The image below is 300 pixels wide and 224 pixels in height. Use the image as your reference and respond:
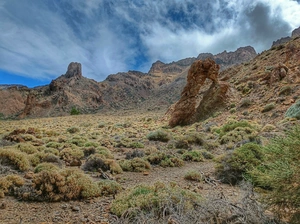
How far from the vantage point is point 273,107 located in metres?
17.7

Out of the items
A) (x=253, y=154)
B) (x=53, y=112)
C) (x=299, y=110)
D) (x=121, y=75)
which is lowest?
(x=253, y=154)

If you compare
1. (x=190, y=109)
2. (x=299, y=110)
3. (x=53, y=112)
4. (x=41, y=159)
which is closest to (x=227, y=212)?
(x=41, y=159)

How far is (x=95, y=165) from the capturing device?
8.59 metres

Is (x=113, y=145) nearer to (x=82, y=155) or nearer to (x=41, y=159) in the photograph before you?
(x=82, y=155)

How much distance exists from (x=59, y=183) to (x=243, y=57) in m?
133

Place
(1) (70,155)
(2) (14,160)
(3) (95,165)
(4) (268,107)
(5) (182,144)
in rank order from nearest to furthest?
(2) (14,160), (3) (95,165), (1) (70,155), (5) (182,144), (4) (268,107)

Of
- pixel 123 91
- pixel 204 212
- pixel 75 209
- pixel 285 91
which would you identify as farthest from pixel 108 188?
pixel 123 91

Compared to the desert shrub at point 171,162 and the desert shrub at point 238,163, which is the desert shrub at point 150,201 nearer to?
the desert shrub at point 238,163

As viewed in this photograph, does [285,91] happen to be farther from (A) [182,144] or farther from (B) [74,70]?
(B) [74,70]

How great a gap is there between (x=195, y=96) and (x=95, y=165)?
17.1 metres

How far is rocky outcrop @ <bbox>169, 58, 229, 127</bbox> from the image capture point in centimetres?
2311

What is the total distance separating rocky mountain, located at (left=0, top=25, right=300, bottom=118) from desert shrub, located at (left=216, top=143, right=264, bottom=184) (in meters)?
12.4

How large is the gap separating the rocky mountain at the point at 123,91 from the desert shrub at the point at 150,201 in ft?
54.5

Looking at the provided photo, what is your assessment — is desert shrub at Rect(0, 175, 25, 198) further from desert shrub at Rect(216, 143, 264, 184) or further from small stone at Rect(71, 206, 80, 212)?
desert shrub at Rect(216, 143, 264, 184)
